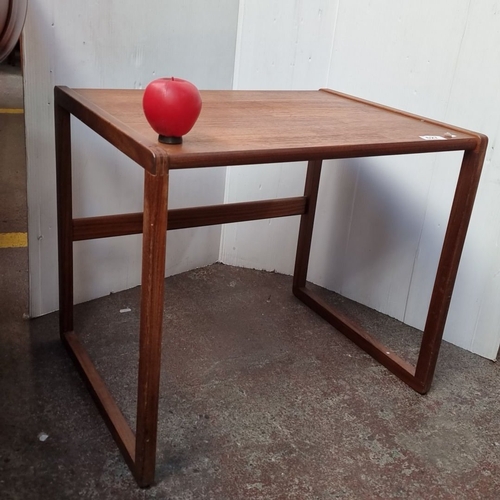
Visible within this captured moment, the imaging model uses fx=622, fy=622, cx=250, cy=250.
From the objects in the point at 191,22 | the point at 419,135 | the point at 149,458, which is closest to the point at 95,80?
the point at 191,22

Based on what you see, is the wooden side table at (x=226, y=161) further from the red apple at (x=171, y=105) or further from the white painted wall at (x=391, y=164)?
the white painted wall at (x=391, y=164)

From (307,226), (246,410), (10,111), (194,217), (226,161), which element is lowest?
(246,410)

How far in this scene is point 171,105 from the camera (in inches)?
38.4

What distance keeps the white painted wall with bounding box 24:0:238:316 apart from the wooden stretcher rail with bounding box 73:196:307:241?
25 cm

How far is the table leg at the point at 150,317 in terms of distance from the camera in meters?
1.01

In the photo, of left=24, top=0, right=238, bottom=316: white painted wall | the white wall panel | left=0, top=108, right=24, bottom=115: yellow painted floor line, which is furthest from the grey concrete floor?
left=0, top=108, right=24, bottom=115: yellow painted floor line

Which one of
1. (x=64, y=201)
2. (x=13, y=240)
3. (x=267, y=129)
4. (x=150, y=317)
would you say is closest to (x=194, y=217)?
(x=64, y=201)

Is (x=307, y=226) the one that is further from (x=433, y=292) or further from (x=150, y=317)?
(x=150, y=317)

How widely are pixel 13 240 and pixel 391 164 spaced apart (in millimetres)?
1324

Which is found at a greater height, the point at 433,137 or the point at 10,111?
the point at 433,137

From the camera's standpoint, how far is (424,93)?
1707mm

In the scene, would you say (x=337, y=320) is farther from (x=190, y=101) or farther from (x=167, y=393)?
(x=190, y=101)

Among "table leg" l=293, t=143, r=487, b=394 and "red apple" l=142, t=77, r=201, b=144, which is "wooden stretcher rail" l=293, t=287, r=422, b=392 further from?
"red apple" l=142, t=77, r=201, b=144

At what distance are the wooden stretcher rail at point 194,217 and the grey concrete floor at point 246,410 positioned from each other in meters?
0.33
